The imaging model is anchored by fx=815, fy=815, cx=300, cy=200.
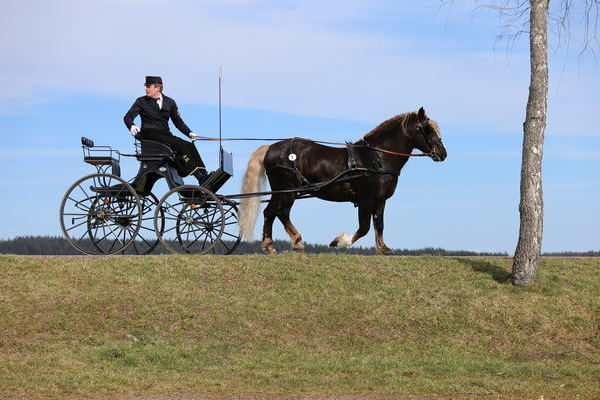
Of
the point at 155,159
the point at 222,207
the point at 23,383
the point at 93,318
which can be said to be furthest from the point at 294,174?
the point at 23,383

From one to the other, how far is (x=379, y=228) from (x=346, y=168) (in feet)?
4.92

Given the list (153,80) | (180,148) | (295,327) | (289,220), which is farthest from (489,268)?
(153,80)

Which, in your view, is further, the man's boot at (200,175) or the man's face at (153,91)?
the man's face at (153,91)

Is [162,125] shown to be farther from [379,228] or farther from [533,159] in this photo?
[533,159]

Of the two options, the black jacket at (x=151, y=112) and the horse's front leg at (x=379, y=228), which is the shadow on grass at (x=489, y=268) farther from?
the black jacket at (x=151, y=112)

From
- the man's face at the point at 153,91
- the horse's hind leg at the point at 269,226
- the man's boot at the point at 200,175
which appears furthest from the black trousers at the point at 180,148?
the horse's hind leg at the point at 269,226

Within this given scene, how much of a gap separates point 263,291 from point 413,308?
2.86 meters

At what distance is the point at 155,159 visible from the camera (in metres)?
16.9

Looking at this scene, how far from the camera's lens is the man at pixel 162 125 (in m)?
17.0

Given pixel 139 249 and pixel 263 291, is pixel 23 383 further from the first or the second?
pixel 139 249

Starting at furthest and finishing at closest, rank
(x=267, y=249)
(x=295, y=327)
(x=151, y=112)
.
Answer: (x=267, y=249)
(x=151, y=112)
(x=295, y=327)

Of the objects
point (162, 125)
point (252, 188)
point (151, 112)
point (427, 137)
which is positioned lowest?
point (252, 188)

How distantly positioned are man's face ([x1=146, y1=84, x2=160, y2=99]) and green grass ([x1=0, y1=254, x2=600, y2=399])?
346 cm

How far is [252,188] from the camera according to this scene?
706 inches
